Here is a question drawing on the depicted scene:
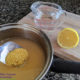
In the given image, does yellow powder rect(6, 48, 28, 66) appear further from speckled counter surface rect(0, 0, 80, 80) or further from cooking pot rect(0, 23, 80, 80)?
speckled counter surface rect(0, 0, 80, 80)

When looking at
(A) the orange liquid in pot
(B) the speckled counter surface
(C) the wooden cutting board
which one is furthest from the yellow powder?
(B) the speckled counter surface

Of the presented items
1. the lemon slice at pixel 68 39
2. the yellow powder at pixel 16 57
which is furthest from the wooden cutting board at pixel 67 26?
the yellow powder at pixel 16 57

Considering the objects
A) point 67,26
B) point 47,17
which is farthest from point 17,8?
point 67,26

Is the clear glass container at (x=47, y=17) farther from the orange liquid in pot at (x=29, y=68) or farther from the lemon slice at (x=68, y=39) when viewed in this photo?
the orange liquid in pot at (x=29, y=68)

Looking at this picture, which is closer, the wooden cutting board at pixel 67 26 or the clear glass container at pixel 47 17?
the wooden cutting board at pixel 67 26

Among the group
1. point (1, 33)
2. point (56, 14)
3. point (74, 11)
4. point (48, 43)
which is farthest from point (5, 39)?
point (74, 11)

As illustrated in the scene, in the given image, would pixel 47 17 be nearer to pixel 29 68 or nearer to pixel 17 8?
pixel 17 8

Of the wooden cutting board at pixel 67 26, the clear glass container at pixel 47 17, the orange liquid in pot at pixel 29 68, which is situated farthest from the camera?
the clear glass container at pixel 47 17
